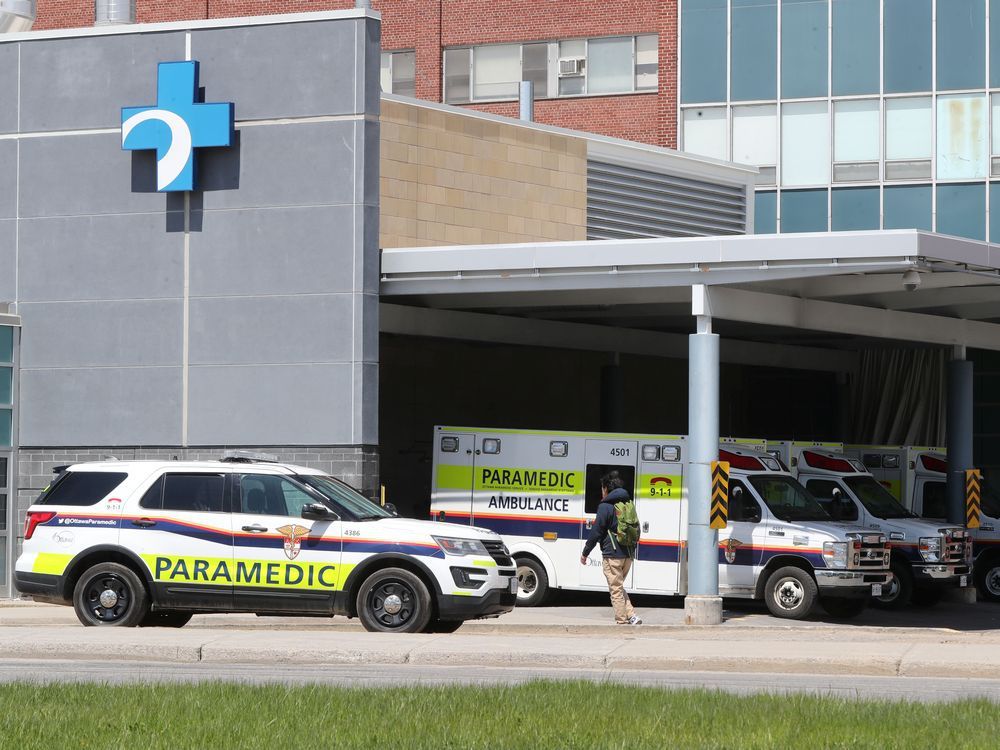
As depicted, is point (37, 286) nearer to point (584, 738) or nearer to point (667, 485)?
point (667, 485)

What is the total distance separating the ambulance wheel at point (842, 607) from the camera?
24.0 meters

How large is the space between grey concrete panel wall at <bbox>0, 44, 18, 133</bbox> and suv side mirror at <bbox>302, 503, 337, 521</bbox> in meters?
10.9

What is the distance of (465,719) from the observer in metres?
11.1

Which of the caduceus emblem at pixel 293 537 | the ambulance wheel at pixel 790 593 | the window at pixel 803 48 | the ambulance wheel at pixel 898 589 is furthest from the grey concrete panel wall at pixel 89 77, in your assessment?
the window at pixel 803 48

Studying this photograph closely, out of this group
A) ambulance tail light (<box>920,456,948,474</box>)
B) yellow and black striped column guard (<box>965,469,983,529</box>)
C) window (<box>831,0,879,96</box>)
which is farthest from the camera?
window (<box>831,0,879,96</box>)

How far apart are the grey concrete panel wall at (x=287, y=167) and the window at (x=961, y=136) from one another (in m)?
22.4

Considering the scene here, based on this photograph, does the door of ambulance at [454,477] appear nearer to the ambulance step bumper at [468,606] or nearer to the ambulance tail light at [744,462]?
the ambulance tail light at [744,462]

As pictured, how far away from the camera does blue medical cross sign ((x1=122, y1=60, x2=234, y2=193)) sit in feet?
81.3

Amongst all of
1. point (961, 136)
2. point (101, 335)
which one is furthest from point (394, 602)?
point (961, 136)

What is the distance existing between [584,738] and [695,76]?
36284 millimetres

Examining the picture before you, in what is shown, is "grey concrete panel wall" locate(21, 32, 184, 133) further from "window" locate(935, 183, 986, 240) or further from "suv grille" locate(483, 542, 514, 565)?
"window" locate(935, 183, 986, 240)

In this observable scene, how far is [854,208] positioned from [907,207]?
1.35 m

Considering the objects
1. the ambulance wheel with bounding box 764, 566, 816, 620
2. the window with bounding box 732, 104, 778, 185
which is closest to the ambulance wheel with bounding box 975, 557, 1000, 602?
the ambulance wheel with bounding box 764, 566, 816, 620

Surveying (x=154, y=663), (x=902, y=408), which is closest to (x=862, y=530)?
(x=154, y=663)
